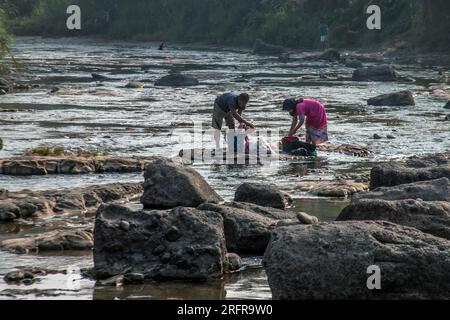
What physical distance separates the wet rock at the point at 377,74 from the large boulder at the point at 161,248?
30.2 metres

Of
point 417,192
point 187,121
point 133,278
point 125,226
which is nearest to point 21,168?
point 417,192

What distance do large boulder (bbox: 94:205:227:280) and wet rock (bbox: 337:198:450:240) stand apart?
1.71 m

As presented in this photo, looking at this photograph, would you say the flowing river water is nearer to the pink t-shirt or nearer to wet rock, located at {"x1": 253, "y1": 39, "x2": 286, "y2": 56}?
the pink t-shirt

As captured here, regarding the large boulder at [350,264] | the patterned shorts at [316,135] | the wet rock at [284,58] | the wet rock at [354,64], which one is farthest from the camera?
the wet rock at [284,58]

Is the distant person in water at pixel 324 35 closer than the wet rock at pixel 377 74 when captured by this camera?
No

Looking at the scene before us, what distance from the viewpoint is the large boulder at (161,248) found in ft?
36.3

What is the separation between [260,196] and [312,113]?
6.01m

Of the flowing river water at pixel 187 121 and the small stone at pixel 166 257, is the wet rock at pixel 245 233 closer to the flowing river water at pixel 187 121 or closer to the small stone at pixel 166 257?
the flowing river water at pixel 187 121

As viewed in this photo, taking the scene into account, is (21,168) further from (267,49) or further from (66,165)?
(267,49)

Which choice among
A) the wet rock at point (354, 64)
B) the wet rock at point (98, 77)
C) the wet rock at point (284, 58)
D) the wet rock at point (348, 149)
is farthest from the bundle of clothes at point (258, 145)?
the wet rock at point (284, 58)

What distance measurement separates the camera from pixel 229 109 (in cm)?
2117

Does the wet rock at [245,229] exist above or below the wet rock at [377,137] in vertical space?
above

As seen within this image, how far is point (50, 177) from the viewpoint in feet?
59.4

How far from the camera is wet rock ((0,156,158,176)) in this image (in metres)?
18.3
